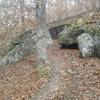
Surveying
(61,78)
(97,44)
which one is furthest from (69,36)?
(61,78)

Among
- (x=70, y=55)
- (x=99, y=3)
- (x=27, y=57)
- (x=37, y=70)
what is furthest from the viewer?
(x=99, y=3)

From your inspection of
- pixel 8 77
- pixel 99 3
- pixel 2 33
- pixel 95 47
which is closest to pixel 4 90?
pixel 8 77

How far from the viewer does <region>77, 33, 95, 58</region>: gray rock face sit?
14844mm

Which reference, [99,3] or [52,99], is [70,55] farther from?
[99,3]

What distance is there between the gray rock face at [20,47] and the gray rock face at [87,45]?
422 centimetres

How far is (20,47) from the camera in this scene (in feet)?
61.1

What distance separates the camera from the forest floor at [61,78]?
1077cm

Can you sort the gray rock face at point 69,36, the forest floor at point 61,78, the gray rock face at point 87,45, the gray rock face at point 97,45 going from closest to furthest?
the forest floor at point 61,78
the gray rock face at point 97,45
the gray rock face at point 87,45
the gray rock face at point 69,36

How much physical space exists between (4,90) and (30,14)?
497 centimetres

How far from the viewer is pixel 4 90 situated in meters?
12.9

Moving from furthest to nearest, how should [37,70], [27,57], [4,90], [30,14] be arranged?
1. [27,57]
2. [30,14]
3. [37,70]
4. [4,90]

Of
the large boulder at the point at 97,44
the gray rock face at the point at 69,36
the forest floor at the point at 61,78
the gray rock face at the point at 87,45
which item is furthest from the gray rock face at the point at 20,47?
the large boulder at the point at 97,44

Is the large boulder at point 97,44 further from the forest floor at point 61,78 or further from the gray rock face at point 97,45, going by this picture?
the forest floor at point 61,78

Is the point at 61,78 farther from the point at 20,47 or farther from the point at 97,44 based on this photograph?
the point at 20,47
